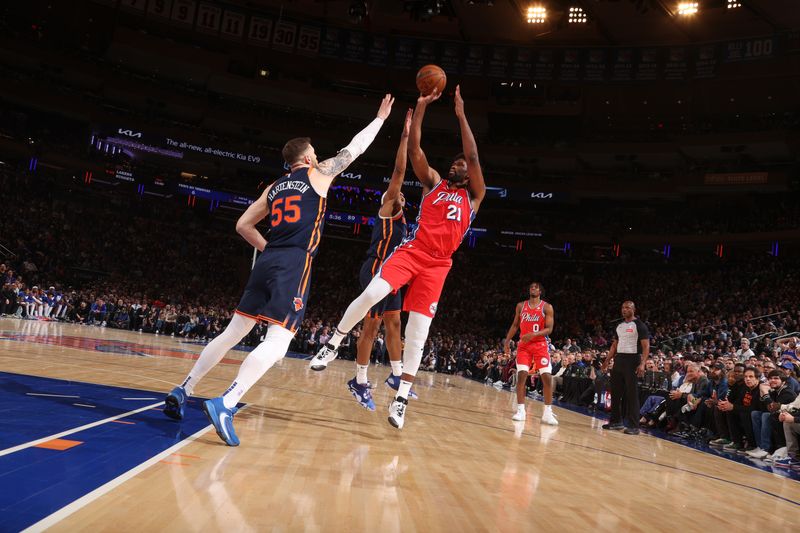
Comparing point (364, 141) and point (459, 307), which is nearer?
point (364, 141)

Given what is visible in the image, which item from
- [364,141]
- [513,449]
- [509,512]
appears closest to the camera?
[509,512]

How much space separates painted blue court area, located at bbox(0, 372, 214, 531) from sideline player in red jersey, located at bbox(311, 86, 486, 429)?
5.60 feet

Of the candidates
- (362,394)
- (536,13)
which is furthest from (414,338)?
(536,13)

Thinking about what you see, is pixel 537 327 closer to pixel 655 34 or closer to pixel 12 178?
pixel 655 34

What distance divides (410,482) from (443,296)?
93.7ft

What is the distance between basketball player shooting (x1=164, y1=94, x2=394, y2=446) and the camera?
386 centimetres

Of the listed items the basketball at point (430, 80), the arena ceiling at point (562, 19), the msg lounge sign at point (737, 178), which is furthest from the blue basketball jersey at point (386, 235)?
the msg lounge sign at point (737, 178)

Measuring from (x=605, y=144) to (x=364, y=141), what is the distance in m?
28.4

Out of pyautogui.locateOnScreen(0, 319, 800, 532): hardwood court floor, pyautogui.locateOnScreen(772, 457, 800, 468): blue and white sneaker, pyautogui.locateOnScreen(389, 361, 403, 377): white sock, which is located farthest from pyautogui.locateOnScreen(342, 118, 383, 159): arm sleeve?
pyautogui.locateOnScreen(772, 457, 800, 468): blue and white sneaker

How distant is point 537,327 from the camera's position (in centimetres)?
824

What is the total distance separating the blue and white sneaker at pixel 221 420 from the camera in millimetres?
3453

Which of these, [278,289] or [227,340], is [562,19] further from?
[227,340]

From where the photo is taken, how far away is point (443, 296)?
3159 centimetres

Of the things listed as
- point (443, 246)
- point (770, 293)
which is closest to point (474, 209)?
point (443, 246)
